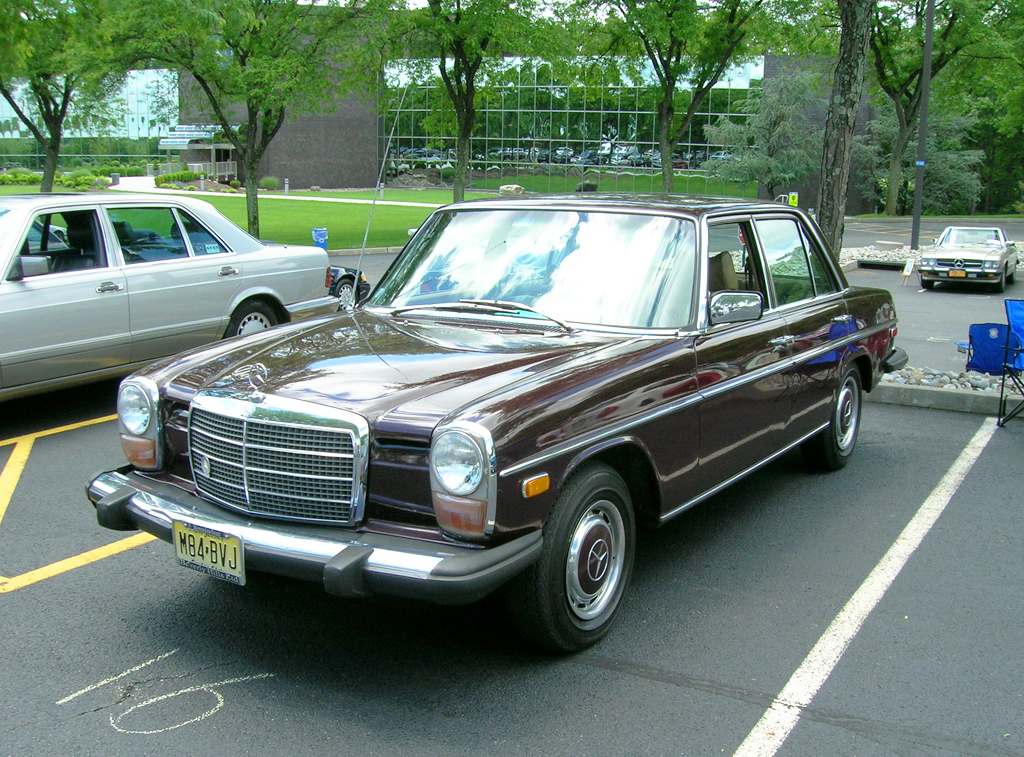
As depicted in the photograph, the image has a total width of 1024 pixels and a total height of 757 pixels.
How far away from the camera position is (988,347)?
293 inches

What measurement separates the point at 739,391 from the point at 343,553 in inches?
91.1

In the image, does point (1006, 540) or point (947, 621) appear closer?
point (947, 621)

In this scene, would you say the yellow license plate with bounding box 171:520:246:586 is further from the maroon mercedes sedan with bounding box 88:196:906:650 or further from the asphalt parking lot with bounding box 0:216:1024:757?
the asphalt parking lot with bounding box 0:216:1024:757

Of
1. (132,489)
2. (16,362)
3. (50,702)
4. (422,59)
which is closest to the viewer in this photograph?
(50,702)

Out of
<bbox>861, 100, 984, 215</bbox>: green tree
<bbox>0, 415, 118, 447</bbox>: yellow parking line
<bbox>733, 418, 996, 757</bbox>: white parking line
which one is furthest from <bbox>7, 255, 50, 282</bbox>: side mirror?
<bbox>861, 100, 984, 215</bbox>: green tree

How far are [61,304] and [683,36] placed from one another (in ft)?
61.5

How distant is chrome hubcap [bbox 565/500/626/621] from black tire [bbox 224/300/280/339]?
5.38 metres

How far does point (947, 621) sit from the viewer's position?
411 centimetres

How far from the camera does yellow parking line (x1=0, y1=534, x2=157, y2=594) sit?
4.40 metres

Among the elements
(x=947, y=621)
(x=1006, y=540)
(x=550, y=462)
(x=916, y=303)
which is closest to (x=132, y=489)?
(x=550, y=462)

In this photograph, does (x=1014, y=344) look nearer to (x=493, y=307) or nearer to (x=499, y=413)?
(x=493, y=307)

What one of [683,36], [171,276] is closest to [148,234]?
[171,276]

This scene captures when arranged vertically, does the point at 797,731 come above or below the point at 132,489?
below

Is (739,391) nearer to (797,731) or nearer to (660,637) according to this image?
(660,637)
